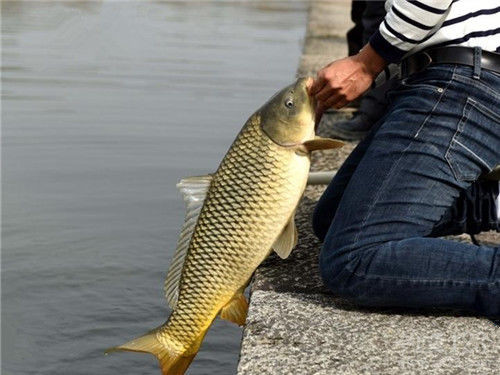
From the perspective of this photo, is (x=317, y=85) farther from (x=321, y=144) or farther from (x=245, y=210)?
(x=245, y=210)

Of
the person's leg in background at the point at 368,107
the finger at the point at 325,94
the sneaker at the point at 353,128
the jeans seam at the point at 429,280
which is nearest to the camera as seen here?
the jeans seam at the point at 429,280

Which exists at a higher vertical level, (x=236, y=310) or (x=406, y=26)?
(x=406, y=26)

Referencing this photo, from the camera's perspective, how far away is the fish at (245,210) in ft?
11.7

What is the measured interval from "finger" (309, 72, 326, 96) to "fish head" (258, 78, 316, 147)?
0.02 meters

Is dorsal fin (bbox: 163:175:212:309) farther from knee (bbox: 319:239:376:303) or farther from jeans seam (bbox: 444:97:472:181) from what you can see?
jeans seam (bbox: 444:97:472:181)

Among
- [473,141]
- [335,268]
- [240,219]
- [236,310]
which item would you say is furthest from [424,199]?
[236,310]

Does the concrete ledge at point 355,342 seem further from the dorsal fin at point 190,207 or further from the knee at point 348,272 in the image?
the dorsal fin at point 190,207

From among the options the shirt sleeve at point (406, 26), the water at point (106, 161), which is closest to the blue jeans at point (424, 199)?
the shirt sleeve at point (406, 26)

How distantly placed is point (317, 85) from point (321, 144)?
0.19 metres

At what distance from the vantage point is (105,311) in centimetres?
502

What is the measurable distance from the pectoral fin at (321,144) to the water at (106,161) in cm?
116

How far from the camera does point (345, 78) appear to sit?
3.56 meters

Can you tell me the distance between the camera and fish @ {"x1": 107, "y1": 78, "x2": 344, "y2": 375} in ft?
11.7

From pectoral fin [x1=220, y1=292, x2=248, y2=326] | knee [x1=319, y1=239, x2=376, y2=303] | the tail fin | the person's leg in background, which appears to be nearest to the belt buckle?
knee [x1=319, y1=239, x2=376, y2=303]
